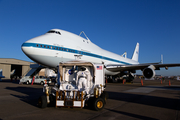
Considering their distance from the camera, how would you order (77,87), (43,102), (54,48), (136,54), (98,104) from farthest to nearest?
(136,54) → (54,48) → (77,87) → (43,102) → (98,104)

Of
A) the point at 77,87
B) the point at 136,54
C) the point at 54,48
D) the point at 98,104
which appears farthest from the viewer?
the point at 136,54

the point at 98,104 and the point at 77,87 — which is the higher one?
the point at 77,87

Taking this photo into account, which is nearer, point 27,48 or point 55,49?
point 27,48

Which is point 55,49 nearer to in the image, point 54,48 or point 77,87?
point 54,48

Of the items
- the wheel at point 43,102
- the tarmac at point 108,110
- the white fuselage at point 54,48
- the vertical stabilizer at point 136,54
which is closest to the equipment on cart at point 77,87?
the wheel at point 43,102

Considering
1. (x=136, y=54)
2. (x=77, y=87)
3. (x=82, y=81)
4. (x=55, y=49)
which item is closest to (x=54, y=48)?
(x=55, y=49)

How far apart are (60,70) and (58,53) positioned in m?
7.48

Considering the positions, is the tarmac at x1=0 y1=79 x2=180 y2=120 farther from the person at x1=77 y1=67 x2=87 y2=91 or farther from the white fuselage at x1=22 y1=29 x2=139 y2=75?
the white fuselage at x1=22 y1=29 x2=139 y2=75

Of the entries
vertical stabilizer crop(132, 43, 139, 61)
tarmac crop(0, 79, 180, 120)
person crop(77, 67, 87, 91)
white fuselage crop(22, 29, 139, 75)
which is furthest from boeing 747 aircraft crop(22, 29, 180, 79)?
vertical stabilizer crop(132, 43, 139, 61)

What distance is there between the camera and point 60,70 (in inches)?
272

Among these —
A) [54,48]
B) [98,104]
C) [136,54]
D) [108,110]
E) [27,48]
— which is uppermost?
[136,54]

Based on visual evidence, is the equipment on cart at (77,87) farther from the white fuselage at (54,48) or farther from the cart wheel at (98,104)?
the white fuselage at (54,48)

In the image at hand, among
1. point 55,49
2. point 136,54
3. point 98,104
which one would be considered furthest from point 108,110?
point 136,54

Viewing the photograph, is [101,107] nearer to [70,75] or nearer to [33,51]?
[70,75]
